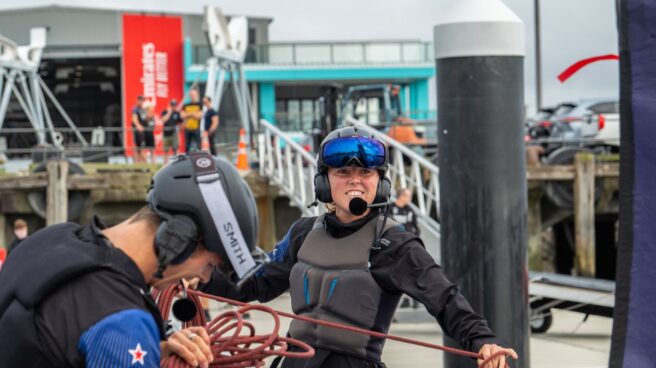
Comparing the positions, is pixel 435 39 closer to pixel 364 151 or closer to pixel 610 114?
pixel 364 151

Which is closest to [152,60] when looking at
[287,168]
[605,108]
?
[605,108]

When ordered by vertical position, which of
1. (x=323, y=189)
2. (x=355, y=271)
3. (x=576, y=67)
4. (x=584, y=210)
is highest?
(x=576, y=67)

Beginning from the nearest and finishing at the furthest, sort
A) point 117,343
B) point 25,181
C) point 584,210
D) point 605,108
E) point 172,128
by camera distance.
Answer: point 117,343, point 25,181, point 584,210, point 172,128, point 605,108

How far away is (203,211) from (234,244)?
111mm

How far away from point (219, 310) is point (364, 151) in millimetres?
9256

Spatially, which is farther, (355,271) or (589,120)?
(589,120)

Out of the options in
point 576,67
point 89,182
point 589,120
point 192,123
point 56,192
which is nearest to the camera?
point 576,67

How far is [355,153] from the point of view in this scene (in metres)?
4.16

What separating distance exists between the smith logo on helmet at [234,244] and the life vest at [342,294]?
4.81ft

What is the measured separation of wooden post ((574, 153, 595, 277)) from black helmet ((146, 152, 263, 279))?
18258 mm

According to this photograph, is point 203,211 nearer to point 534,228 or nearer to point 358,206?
point 358,206

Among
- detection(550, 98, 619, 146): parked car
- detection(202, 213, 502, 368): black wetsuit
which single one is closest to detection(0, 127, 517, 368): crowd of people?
detection(202, 213, 502, 368): black wetsuit

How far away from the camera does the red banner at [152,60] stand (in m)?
38.6

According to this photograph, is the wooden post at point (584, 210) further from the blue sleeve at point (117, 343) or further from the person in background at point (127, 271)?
the blue sleeve at point (117, 343)
